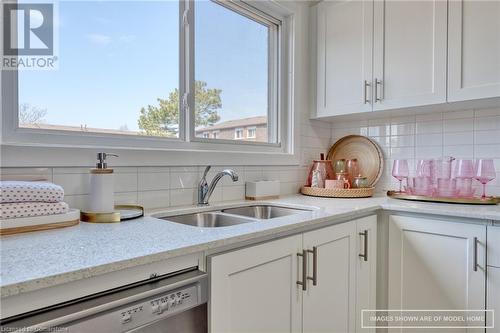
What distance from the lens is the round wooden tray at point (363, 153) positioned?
2311 mm

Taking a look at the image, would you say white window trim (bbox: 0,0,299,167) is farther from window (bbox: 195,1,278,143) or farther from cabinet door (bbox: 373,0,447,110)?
cabinet door (bbox: 373,0,447,110)

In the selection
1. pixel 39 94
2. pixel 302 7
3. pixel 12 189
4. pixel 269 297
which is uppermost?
pixel 302 7

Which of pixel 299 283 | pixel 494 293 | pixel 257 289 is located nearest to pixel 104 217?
pixel 257 289

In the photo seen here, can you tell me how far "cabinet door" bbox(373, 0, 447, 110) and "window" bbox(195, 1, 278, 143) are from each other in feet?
2.34

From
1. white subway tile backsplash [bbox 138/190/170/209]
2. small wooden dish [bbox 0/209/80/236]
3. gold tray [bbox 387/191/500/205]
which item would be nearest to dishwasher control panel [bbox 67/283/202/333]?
small wooden dish [bbox 0/209/80/236]

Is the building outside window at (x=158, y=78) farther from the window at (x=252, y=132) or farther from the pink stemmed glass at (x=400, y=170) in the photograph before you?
the pink stemmed glass at (x=400, y=170)

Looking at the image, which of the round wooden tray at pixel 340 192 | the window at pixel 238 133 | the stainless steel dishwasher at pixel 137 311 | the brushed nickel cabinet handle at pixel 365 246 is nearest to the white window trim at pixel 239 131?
the window at pixel 238 133

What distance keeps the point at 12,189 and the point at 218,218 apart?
836mm

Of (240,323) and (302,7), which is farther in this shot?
(302,7)

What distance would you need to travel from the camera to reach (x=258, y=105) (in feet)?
7.24

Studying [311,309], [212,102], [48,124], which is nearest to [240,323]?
[311,309]

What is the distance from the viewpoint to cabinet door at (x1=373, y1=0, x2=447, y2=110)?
5.88 feet

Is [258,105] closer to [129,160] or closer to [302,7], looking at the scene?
[302,7]

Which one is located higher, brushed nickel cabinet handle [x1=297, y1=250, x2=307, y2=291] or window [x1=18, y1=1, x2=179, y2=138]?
window [x1=18, y1=1, x2=179, y2=138]
